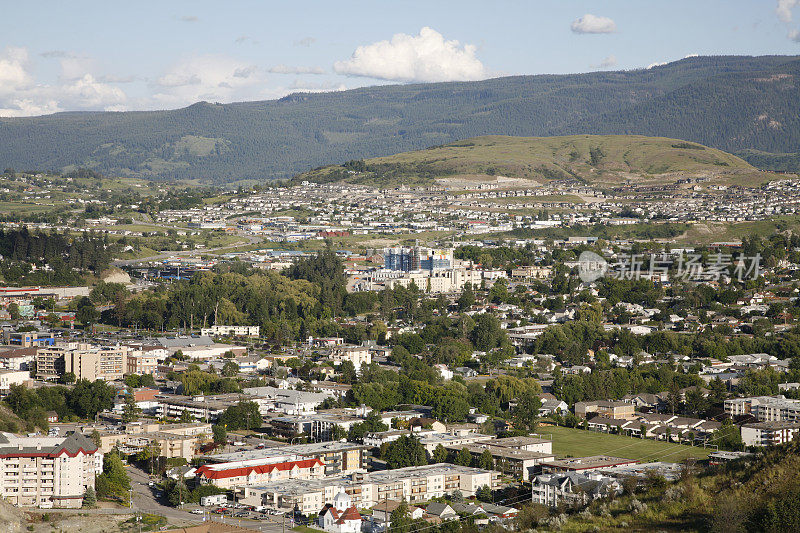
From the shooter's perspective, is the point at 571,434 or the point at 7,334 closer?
the point at 571,434

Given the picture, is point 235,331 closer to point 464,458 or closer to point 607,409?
point 607,409

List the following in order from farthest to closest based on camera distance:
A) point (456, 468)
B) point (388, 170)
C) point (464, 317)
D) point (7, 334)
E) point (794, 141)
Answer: point (794, 141) → point (388, 170) → point (464, 317) → point (7, 334) → point (456, 468)

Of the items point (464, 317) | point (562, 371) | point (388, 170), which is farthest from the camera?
point (388, 170)

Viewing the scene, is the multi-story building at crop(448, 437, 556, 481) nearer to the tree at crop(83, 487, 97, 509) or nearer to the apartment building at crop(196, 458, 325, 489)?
the apartment building at crop(196, 458, 325, 489)

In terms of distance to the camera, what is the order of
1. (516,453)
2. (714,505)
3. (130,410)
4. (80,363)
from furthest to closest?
(80,363) → (130,410) → (516,453) → (714,505)

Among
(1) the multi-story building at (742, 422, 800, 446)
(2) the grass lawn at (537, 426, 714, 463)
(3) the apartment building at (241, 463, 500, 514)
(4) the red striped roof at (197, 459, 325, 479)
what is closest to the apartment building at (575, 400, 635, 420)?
(2) the grass lawn at (537, 426, 714, 463)

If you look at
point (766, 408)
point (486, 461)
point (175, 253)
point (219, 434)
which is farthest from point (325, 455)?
point (175, 253)

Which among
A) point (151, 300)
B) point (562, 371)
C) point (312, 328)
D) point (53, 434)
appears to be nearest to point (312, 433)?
point (53, 434)

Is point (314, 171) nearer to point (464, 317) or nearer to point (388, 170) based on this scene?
point (388, 170)
